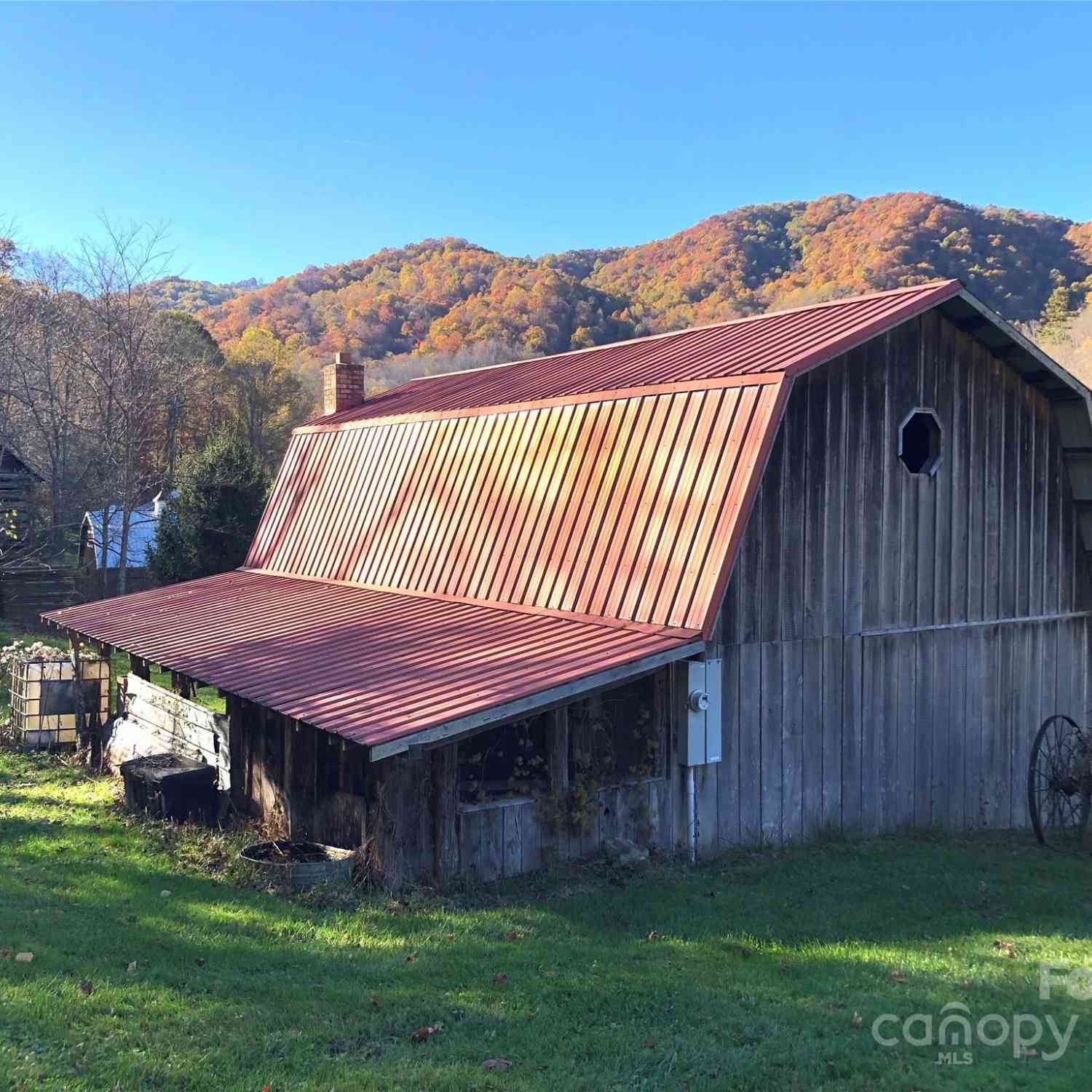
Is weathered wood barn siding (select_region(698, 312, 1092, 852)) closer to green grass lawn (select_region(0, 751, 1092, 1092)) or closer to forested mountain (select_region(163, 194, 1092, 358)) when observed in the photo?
green grass lawn (select_region(0, 751, 1092, 1092))

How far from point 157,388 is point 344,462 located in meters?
21.5

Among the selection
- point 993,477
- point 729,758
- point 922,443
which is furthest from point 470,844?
point 993,477

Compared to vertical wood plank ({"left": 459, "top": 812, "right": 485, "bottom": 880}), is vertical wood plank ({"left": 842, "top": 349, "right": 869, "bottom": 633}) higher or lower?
higher

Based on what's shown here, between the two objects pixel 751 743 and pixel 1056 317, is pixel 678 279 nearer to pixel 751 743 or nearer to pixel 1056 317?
pixel 1056 317

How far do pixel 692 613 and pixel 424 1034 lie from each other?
5.38m

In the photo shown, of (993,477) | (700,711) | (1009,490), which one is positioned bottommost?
(700,711)

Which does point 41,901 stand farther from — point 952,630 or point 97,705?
point 952,630

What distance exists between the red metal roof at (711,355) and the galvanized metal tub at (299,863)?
6544 millimetres

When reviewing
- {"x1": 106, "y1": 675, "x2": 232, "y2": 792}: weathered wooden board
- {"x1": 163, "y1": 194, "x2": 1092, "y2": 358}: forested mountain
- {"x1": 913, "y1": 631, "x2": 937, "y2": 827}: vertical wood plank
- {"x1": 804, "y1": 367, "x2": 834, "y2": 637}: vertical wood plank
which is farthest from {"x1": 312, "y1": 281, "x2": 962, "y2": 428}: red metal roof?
{"x1": 163, "y1": 194, "x2": 1092, "y2": 358}: forested mountain

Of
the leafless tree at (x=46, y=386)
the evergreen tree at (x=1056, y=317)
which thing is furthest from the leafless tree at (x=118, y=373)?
the evergreen tree at (x=1056, y=317)

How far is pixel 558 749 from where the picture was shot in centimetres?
1081

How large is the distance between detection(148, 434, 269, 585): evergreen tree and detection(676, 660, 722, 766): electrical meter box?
2028 cm

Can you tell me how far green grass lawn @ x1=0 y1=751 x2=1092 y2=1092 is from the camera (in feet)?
20.2

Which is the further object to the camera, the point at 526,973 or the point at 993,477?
the point at 993,477
